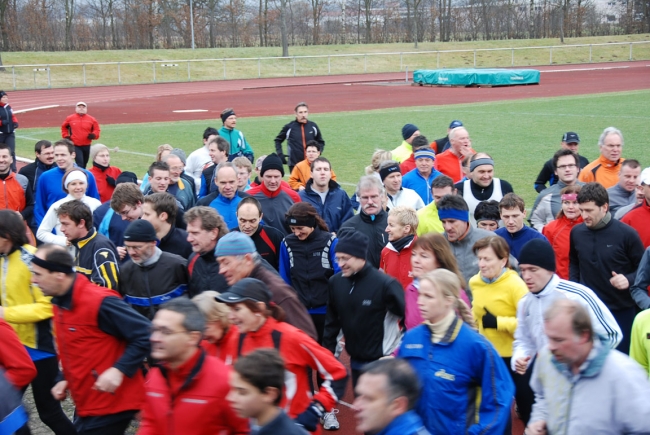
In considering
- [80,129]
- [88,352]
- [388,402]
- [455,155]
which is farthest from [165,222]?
[80,129]

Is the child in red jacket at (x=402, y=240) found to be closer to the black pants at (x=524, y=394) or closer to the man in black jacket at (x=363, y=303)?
the man in black jacket at (x=363, y=303)

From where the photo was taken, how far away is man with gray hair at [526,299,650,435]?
12.3 feet

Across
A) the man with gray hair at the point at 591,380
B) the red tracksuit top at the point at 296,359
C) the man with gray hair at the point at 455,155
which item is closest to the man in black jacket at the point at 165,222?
the red tracksuit top at the point at 296,359

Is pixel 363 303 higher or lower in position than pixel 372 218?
lower

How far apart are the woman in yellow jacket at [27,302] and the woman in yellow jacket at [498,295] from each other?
320 centimetres

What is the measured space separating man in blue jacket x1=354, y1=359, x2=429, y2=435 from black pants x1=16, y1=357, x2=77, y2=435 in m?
3.14

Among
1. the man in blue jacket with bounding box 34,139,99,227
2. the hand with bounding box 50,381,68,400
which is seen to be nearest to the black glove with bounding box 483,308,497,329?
the hand with bounding box 50,381,68,400

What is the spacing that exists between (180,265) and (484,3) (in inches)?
3408

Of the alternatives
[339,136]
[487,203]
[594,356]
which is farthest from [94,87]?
[594,356]

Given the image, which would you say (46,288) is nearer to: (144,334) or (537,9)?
(144,334)

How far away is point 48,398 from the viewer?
5805mm

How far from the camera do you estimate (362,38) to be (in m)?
85.7

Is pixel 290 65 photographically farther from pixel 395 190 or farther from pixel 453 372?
pixel 453 372

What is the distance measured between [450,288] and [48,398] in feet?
10.6
